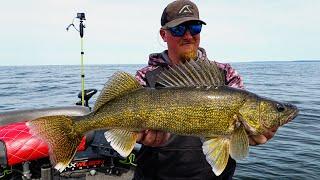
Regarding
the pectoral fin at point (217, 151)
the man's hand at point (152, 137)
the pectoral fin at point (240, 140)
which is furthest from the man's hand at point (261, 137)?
the man's hand at point (152, 137)

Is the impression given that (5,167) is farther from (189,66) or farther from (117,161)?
(189,66)

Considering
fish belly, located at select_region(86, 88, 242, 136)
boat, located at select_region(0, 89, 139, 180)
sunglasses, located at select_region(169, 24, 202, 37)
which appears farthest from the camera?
boat, located at select_region(0, 89, 139, 180)

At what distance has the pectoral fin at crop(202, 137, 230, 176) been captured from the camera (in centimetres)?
413

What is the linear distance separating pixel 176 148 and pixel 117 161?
11.8ft

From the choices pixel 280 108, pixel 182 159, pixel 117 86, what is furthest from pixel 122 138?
pixel 280 108

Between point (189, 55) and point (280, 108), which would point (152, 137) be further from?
point (280, 108)

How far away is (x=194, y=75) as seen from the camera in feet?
13.8

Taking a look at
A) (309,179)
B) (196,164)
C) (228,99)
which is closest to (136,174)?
(196,164)

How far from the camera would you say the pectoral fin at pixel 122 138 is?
4320 mm

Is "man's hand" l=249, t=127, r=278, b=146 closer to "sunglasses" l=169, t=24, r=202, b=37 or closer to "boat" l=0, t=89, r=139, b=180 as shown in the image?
"sunglasses" l=169, t=24, r=202, b=37

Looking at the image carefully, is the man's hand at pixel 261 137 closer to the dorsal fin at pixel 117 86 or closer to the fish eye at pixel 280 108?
the fish eye at pixel 280 108

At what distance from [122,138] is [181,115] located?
2.34ft

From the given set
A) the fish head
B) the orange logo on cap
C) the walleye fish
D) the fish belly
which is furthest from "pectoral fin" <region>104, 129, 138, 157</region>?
the orange logo on cap

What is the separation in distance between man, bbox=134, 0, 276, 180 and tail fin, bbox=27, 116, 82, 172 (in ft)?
2.89
